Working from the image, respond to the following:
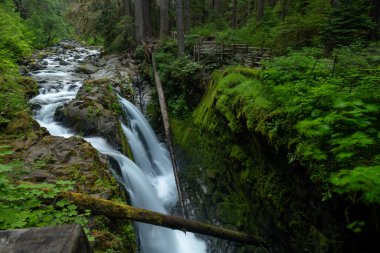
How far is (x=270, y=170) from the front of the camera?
638cm

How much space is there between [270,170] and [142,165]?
622 centimetres

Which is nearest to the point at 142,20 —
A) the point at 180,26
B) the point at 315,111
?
the point at 180,26

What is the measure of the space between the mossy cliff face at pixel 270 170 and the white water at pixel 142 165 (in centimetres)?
107

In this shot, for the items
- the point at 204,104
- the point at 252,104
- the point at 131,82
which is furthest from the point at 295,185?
the point at 131,82

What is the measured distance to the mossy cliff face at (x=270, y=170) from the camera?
4.32 metres

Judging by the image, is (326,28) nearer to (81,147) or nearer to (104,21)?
(81,147)

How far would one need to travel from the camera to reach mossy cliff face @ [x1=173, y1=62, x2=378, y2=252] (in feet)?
14.2

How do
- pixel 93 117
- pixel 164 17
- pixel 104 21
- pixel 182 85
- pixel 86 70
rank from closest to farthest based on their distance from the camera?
pixel 93 117
pixel 182 85
pixel 86 70
pixel 164 17
pixel 104 21

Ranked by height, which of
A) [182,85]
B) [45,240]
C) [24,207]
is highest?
[45,240]

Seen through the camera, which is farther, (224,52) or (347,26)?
(224,52)

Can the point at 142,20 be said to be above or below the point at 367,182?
above

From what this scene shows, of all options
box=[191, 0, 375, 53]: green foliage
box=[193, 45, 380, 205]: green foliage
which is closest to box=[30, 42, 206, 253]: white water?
box=[193, 45, 380, 205]: green foliage

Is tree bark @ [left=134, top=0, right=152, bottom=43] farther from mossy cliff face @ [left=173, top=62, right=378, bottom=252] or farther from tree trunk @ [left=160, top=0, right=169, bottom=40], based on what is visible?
mossy cliff face @ [left=173, top=62, right=378, bottom=252]

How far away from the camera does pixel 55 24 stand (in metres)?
34.7
